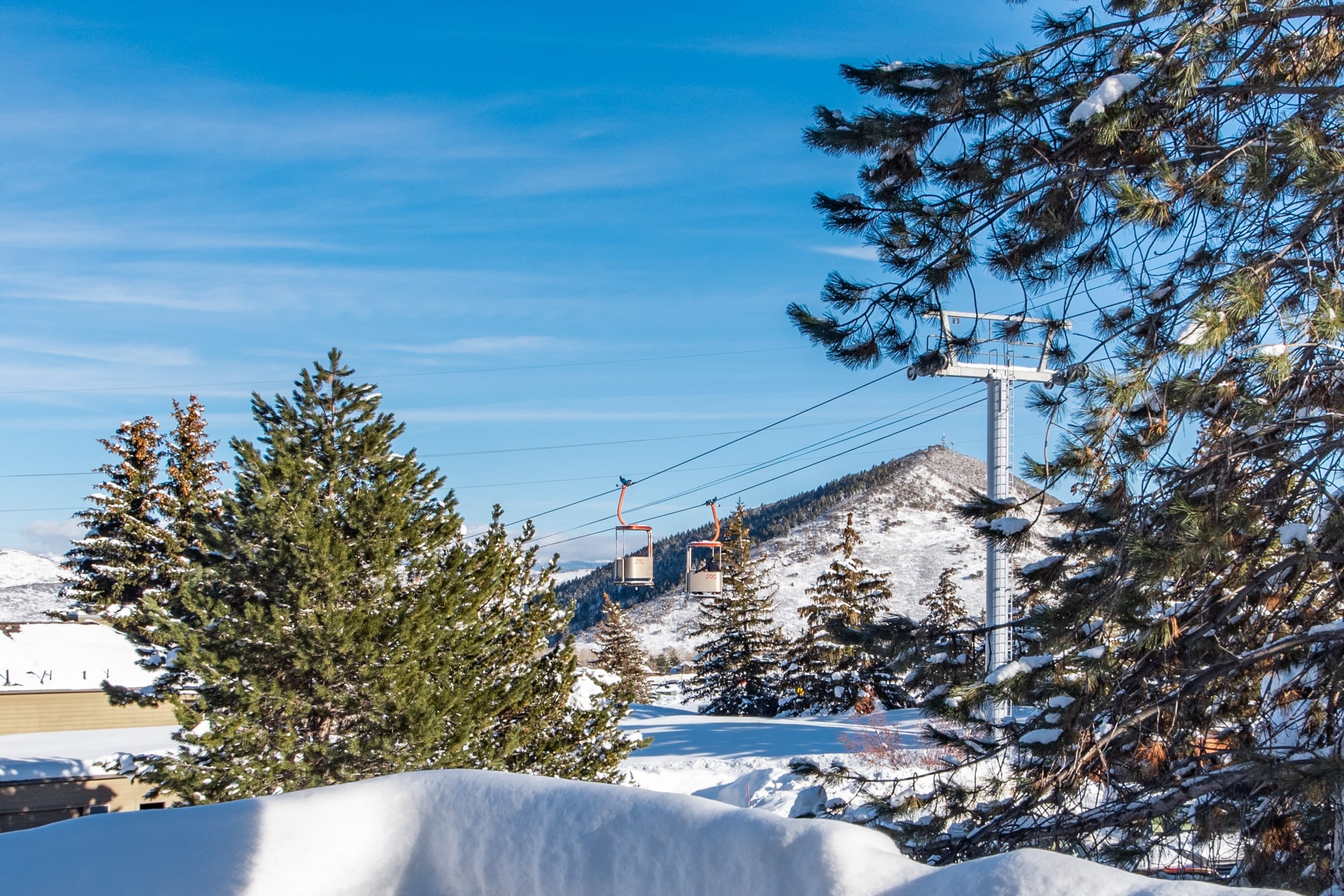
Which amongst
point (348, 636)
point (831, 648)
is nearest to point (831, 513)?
point (831, 648)

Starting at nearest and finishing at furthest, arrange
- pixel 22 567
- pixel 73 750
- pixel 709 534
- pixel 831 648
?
pixel 73 750 → pixel 831 648 → pixel 709 534 → pixel 22 567

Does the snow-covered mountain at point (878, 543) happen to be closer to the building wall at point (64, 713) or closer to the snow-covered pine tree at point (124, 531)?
the snow-covered pine tree at point (124, 531)

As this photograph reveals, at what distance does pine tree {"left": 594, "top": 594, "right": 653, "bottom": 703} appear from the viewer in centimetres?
4253

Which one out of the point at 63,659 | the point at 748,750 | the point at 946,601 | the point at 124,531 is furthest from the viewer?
the point at 946,601

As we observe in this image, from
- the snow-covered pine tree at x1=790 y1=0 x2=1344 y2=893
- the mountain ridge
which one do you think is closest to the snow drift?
the snow-covered pine tree at x1=790 y1=0 x2=1344 y2=893

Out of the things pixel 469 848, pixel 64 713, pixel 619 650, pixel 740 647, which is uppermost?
pixel 469 848

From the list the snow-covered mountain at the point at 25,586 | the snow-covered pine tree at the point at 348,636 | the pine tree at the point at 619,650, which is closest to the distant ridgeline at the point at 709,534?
the pine tree at the point at 619,650

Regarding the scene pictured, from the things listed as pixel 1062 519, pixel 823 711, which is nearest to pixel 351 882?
pixel 1062 519

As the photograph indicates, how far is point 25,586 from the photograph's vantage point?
350ft

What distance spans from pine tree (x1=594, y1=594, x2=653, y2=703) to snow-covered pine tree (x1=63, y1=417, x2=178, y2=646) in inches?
697

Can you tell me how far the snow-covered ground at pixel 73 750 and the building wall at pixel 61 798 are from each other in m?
0.16

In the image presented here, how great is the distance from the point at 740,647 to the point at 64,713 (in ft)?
75.9

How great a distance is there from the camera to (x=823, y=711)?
1430 inches

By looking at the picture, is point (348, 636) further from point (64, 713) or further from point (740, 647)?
point (740, 647)
